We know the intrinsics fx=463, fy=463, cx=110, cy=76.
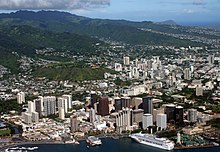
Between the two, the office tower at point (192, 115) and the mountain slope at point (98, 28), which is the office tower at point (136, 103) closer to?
the office tower at point (192, 115)

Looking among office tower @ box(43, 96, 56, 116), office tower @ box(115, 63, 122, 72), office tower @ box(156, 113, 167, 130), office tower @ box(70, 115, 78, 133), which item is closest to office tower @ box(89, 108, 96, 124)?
office tower @ box(70, 115, 78, 133)

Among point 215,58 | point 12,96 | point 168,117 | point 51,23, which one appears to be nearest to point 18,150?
point 168,117

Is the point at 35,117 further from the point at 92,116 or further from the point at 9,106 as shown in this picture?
the point at 9,106

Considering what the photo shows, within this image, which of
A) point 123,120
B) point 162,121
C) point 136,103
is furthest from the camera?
point 136,103

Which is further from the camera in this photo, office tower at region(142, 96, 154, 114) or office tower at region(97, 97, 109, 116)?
office tower at region(97, 97, 109, 116)

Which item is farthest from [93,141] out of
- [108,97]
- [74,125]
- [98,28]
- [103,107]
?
[98,28]

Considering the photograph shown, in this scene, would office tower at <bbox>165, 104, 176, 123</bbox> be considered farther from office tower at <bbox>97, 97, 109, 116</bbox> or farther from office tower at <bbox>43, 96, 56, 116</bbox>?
office tower at <bbox>43, 96, 56, 116</bbox>
